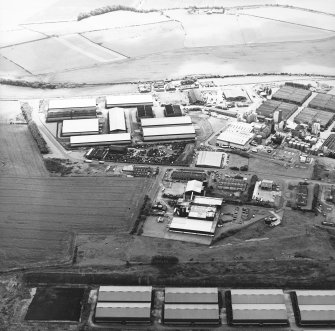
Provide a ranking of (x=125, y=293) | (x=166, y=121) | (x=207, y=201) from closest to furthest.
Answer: (x=125, y=293), (x=207, y=201), (x=166, y=121)

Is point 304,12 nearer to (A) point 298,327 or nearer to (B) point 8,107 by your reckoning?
(B) point 8,107

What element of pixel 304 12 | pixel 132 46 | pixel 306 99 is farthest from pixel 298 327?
pixel 304 12

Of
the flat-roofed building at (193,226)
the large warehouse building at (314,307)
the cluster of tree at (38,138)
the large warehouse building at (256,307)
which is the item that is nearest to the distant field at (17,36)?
the cluster of tree at (38,138)

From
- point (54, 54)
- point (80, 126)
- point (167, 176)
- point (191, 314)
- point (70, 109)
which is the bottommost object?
point (54, 54)

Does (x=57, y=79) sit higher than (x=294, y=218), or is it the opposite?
(x=294, y=218)

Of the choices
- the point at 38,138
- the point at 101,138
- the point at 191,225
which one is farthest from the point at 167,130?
the point at 191,225

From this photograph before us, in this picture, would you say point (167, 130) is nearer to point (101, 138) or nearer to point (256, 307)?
point (101, 138)

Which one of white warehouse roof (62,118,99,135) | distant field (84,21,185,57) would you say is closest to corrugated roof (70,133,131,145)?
white warehouse roof (62,118,99,135)
